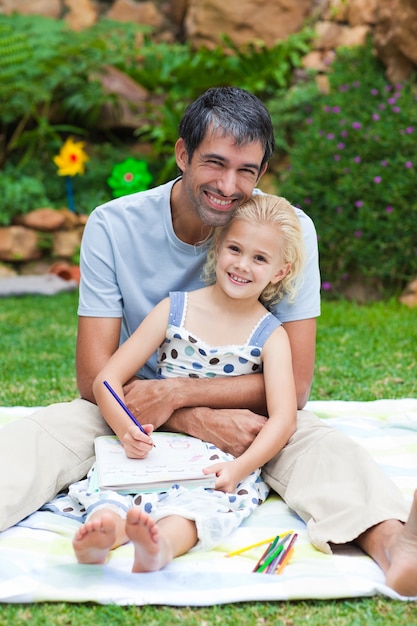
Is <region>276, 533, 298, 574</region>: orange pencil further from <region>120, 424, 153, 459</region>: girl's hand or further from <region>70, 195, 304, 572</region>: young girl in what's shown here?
<region>120, 424, 153, 459</region>: girl's hand

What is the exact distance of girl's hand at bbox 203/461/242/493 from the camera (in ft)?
7.89

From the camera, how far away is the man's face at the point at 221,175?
2729 mm

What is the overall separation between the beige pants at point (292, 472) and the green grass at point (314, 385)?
11.7 inches

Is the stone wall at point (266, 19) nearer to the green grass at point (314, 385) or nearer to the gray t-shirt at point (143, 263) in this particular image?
the green grass at point (314, 385)

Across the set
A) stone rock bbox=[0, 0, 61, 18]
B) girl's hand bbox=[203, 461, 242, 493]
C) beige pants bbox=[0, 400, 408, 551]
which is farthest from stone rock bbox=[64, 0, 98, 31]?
girl's hand bbox=[203, 461, 242, 493]

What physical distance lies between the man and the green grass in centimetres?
26

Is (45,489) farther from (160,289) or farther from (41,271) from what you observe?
(41,271)

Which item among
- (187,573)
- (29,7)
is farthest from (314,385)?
(29,7)

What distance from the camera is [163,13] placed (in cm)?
972

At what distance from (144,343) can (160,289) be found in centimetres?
33

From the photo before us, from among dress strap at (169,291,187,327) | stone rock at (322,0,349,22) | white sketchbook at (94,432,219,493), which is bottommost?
white sketchbook at (94,432,219,493)

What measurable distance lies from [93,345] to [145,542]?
98 cm

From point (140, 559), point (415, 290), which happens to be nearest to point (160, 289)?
point (140, 559)

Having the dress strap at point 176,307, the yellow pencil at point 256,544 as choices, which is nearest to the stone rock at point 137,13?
the dress strap at point 176,307
